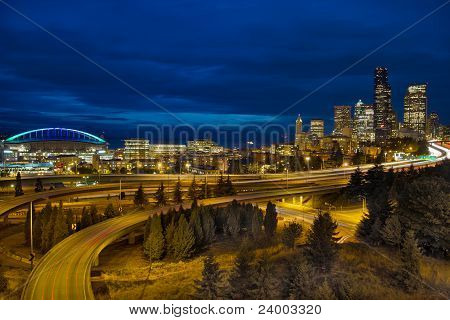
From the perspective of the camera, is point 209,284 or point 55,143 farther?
point 55,143

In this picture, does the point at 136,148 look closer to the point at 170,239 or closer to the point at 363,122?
the point at 170,239

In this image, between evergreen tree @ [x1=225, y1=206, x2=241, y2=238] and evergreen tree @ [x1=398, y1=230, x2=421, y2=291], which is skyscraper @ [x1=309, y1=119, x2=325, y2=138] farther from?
evergreen tree @ [x1=398, y1=230, x2=421, y2=291]

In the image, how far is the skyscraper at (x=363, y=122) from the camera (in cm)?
17750

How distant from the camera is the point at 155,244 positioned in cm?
1873

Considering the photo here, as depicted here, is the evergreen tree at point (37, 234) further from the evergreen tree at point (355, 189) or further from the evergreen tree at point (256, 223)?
the evergreen tree at point (355, 189)

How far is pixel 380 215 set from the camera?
19953 millimetres

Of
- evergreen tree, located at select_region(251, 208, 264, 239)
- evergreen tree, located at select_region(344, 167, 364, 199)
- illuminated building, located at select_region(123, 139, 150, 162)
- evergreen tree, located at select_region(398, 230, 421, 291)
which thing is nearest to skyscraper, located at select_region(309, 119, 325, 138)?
illuminated building, located at select_region(123, 139, 150, 162)

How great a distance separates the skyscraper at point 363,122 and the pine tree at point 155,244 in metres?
168

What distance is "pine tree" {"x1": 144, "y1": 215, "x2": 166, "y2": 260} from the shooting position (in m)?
18.7

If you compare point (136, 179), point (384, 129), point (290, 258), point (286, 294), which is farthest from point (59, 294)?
point (384, 129)

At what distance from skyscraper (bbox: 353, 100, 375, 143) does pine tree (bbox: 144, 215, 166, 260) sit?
168 metres

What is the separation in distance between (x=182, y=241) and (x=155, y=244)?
49.5 inches

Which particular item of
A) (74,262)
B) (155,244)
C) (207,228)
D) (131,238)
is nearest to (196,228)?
(207,228)

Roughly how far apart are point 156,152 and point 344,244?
339ft
